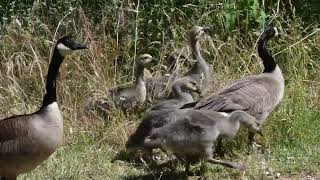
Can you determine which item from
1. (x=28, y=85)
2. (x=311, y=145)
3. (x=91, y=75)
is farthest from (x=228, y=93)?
(x=28, y=85)

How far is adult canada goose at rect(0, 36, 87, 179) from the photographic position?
6711mm

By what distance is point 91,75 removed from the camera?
31.9ft

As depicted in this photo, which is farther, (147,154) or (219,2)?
(219,2)

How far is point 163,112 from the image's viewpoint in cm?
771

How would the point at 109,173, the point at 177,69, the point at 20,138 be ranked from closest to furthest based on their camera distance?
the point at 20,138
the point at 109,173
the point at 177,69

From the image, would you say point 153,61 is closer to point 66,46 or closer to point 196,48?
point 196,48

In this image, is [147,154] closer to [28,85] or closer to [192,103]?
[192,103]

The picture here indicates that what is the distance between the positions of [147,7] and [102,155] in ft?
11.3

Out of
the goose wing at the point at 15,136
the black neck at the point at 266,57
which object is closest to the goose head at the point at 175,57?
the black neck at the point at 266,57

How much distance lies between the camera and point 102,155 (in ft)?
26.8

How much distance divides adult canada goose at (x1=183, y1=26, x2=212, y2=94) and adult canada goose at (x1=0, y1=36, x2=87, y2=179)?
2.72 meters

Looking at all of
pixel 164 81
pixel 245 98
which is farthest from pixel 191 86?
pixel 164 81

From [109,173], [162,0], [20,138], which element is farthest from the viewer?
[162,0]

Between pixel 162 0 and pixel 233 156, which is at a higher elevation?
pixel 162 0
